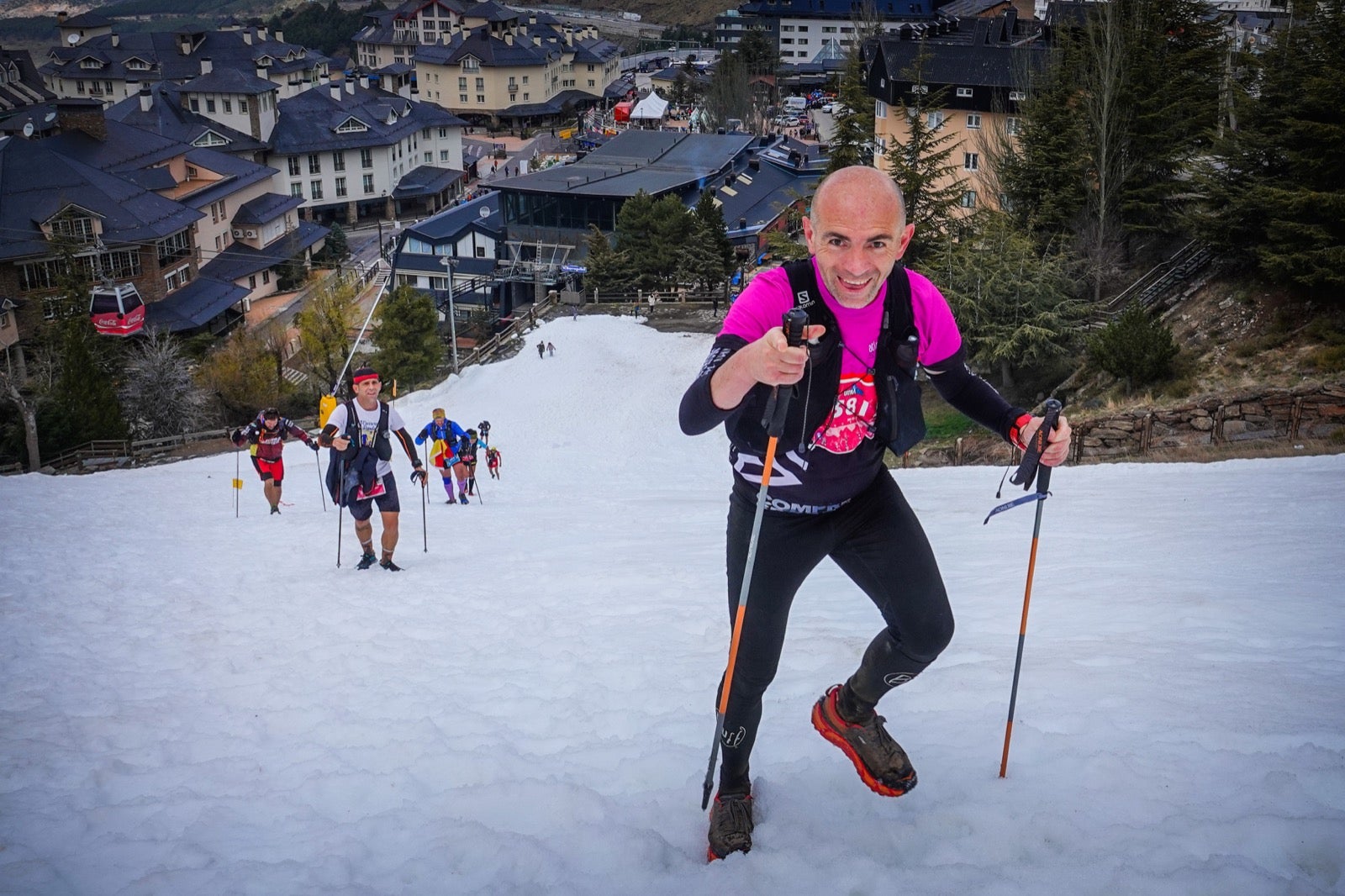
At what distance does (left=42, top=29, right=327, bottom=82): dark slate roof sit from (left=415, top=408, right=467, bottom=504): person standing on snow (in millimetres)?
90403

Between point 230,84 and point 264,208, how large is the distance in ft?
66.5

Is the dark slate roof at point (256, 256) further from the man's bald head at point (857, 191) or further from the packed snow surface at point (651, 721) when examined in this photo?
the man's bald head at point (857, 191)

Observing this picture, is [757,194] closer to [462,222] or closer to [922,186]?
[462,222]

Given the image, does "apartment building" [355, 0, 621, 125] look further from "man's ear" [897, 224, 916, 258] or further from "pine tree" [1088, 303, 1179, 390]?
"man's ear" [897, 224, 916, 258]

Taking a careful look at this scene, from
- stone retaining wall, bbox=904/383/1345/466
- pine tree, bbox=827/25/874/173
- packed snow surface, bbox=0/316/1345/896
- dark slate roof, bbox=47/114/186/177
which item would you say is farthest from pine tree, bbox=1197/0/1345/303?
dark slate roof, bbox=47/114/186/177

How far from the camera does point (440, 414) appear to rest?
15211mm

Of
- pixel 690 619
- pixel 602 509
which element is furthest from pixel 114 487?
pixel 690 619

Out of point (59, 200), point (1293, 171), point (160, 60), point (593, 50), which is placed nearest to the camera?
point (1293, 171)

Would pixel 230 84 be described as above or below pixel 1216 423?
above

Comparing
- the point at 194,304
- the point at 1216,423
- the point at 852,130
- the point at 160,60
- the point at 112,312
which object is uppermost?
the point at 160,60

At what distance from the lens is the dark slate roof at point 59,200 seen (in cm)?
4516

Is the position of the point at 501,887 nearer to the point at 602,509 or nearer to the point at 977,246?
the point at 602,509

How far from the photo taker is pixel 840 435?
3.97 metres

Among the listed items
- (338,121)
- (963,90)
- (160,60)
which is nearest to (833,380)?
(963,90)
